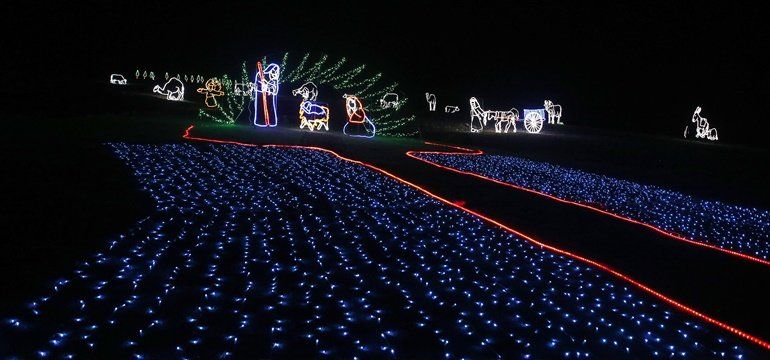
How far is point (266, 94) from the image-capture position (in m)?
18.7

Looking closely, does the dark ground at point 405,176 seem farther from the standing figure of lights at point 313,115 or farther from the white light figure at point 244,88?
the white light figure at point 244,88

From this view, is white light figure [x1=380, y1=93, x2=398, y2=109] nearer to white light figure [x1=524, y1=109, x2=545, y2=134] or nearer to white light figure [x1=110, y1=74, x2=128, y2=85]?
white light figure [x1=524, y1=109, x2=545, y2=134]

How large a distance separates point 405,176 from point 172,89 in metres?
22.5

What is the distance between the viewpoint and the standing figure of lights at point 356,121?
18.4 meters

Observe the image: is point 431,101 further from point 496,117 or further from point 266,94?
point 266,94

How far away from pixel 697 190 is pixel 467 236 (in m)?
7.64

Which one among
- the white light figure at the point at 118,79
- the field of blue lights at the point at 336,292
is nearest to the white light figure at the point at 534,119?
the field of blue lights at the point at 336,292

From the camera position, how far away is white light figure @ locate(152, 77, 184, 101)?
94.7ft

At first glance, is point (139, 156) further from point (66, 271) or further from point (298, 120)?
point (298, 120)

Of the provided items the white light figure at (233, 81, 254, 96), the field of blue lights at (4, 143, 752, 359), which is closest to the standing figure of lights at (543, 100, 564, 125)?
the white light figure at (233, 81, 254, 96)

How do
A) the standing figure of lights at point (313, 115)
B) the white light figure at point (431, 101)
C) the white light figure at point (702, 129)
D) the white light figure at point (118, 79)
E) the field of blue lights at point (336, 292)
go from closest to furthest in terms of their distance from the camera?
the field of blue lights at point (336, 292) < the standing figure of lights at point (313, 115) < the white light figure at point (702, 129) < the white light figure at point (431, 101) < the white light figure at point (118, 79)

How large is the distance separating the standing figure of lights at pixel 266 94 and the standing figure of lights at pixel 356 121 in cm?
222

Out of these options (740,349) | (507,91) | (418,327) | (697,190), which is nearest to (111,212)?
(418,327)

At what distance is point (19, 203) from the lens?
6.16m
